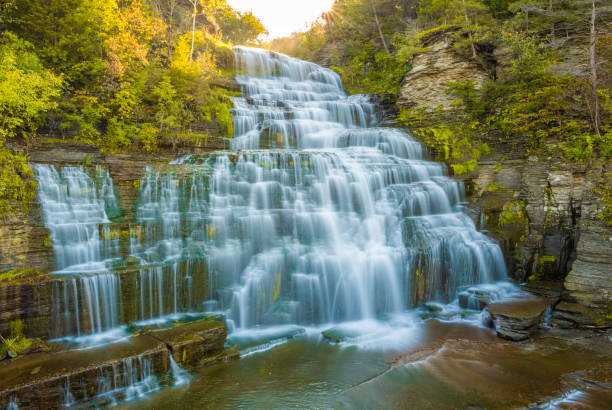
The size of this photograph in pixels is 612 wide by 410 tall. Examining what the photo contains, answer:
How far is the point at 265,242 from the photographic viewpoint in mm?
8867

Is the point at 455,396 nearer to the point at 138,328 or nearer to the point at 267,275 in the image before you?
the point at 267,275

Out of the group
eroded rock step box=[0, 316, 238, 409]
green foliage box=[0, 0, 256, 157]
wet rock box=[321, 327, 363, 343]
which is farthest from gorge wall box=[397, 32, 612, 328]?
green foliage box=[0, 0, 256, 157]

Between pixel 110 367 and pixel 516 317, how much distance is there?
801 centimetres

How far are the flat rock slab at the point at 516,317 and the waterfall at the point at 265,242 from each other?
1581 mm

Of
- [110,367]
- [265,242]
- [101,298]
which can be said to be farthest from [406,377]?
[101,298]

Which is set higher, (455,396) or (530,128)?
(530,128)

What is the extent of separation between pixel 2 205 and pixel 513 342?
1103 cm

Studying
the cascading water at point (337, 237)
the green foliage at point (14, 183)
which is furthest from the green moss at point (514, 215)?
the green foliage at point (14, 183)

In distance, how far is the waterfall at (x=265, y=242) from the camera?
719 cm

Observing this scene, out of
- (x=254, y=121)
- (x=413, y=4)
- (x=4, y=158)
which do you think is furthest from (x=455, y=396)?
(x=413, y=4)

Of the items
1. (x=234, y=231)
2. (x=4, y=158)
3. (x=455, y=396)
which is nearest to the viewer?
(x=455, y=396)

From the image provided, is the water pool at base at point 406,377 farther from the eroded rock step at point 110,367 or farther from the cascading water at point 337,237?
the cascading water at point 337,237

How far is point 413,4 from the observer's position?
2584 cm

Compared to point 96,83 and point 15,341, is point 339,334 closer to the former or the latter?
point 15,341
